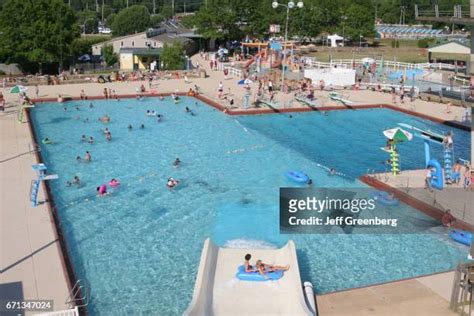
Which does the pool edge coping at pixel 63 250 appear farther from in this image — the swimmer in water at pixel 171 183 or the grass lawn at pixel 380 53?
the grass lawn at pixel 380 53

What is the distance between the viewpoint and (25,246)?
14.8 m

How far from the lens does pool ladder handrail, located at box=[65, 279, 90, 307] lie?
12.2 meters

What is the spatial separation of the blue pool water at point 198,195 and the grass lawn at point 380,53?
32745 millimetres

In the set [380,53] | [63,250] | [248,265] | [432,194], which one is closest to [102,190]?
[63,250]

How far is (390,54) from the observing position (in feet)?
235

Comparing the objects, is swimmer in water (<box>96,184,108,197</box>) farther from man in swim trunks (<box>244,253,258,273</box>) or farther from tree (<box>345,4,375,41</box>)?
tree (<box>345,4,375,41</box>)

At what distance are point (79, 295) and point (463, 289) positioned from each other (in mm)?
8451

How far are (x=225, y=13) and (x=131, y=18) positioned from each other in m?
48.8

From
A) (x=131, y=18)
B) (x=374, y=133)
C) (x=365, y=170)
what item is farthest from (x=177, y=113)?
(x=131, y=18)

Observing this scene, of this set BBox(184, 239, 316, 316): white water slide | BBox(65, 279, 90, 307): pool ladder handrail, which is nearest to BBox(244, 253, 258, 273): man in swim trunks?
BBox(184, 239, 316, 316): white water slide

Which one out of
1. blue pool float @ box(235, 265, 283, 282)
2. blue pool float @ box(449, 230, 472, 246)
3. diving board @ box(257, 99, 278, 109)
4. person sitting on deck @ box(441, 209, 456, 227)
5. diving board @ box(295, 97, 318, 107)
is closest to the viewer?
blue pool float @ box(235, 265, 283, 282)

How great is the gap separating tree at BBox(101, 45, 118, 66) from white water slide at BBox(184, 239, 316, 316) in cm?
5021

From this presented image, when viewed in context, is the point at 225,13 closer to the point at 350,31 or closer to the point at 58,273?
the point at 350,31

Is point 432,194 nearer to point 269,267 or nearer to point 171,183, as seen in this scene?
point 269,267
